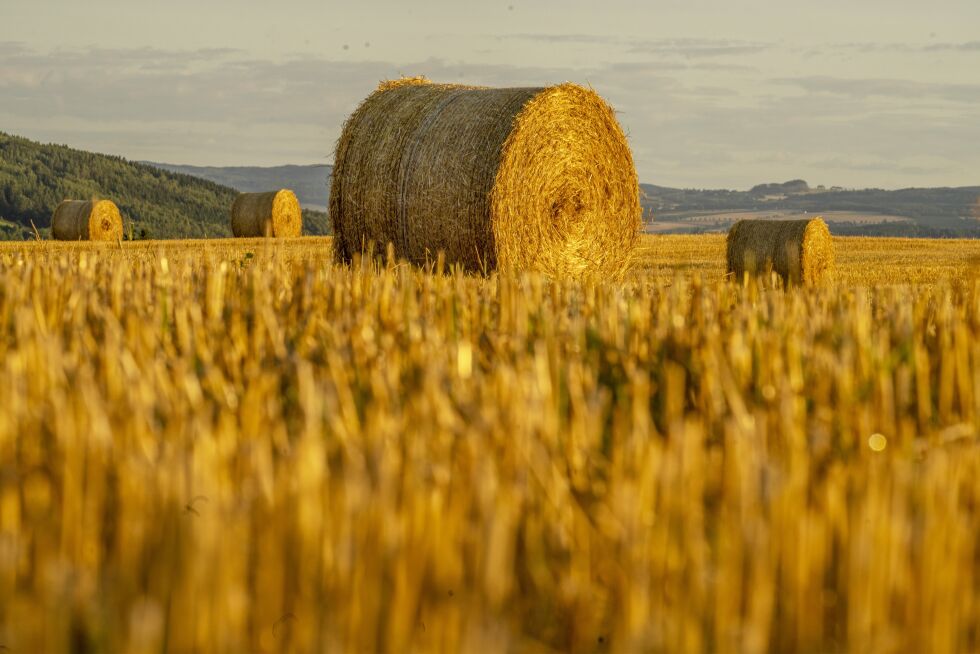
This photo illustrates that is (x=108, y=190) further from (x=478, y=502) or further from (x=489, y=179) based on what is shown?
(x=478, y=502)

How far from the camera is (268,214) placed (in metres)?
30.0

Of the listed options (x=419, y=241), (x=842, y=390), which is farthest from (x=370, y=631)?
(x=419, y=241)

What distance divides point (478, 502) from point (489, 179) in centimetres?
848

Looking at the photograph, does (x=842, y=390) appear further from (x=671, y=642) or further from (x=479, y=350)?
(x=671, y=642)

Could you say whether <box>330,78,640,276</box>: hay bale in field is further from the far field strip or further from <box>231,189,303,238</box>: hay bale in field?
<box>231,189,303,238</box>: hay bale in field

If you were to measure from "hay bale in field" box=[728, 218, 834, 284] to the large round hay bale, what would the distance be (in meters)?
17.9

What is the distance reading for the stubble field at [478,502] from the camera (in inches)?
73.1

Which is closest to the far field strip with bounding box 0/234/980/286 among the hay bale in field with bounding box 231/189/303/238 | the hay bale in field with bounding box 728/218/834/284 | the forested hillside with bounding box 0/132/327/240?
the hay bale in field with bounding box 728/218/834/284

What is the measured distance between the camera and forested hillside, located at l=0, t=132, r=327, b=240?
86.6 metres

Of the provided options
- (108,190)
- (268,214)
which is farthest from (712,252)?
(108,190)

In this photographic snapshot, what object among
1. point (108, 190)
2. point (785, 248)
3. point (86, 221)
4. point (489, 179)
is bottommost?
point (86, 221)

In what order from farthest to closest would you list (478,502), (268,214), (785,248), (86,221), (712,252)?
(86,221)
(268,214)
(712,252)
(785,248)
(478,502)

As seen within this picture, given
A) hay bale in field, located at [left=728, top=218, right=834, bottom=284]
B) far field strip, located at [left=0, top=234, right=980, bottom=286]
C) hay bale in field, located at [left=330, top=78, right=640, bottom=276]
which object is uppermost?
hay bale in field, located at [left=330, top=78, right=640, bottom=276]

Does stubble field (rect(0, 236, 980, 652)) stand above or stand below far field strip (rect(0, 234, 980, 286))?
above
